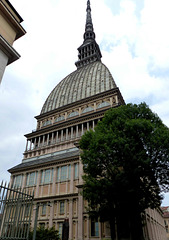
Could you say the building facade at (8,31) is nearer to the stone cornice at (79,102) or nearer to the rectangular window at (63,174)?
the rectangular window at (63,174)

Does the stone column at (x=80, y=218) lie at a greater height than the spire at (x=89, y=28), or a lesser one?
lesser

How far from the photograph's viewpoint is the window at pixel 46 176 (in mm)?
38081

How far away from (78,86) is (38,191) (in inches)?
1386

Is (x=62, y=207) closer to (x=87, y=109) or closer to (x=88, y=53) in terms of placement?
(x=87, y=109)

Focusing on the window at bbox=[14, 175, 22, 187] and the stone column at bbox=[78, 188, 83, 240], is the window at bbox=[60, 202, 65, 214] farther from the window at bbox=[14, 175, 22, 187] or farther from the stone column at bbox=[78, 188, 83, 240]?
the window at bbox=[14, 175, 22, 187]

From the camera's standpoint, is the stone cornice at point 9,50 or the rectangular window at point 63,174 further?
the rectangular window at point 63,174

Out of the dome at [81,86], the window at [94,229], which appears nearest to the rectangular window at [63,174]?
the window at [94,229]

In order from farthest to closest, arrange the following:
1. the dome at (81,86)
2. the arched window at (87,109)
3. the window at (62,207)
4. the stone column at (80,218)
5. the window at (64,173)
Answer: the dome at (81,86)
the arched window at (87,109)
the window at (64,173)
the window at (62,207)
the stone column at (80,218)

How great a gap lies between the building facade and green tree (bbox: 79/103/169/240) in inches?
509

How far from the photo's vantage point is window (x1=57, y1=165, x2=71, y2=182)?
1425 inches

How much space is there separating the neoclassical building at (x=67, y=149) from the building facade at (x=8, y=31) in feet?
59.7

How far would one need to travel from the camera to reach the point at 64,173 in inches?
1453

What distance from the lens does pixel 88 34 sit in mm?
87688

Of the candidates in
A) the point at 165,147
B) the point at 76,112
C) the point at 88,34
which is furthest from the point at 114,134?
the point at 88,34
